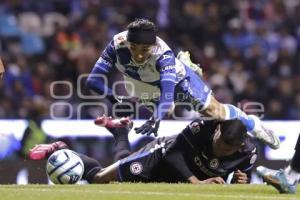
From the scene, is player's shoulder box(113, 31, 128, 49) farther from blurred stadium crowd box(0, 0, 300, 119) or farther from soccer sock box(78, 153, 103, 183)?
blurred stadium crowd box(0, 0, 300, 119)

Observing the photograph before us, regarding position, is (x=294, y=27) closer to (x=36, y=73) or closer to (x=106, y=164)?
(x=36, y=73)

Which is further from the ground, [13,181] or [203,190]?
[203,190]

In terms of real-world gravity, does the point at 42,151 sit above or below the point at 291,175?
below

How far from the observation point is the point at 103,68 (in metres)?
12.7

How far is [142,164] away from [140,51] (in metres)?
1.36

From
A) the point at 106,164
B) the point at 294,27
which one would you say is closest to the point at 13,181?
the point at 106,164

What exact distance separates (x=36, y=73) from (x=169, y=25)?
3.73m

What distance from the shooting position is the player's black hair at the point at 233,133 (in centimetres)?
1117

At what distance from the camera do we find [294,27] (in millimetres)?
22609

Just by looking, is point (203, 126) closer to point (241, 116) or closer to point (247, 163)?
point (247, 163)

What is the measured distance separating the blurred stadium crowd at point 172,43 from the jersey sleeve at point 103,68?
18.2 ft

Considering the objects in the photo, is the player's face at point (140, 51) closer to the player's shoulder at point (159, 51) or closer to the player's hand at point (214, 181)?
the player's shoulder at point (159, 51)

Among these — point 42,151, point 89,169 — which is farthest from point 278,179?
point 42,151

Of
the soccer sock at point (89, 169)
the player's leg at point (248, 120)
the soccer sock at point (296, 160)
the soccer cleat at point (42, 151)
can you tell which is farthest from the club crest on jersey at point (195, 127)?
the soccer sock at point (296, 160)
